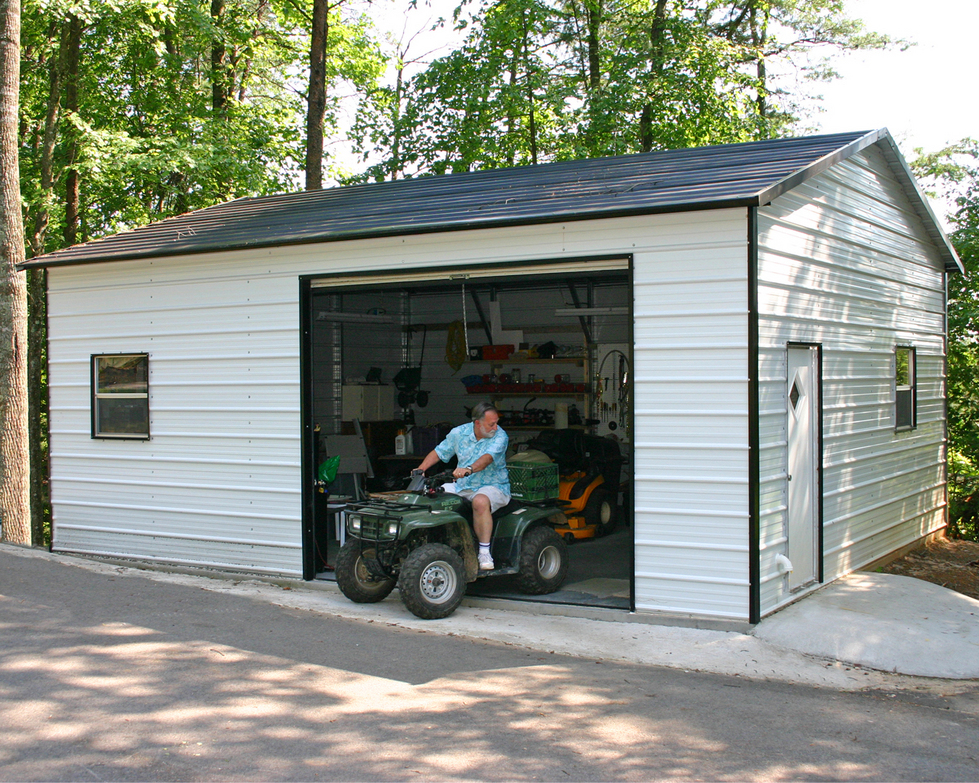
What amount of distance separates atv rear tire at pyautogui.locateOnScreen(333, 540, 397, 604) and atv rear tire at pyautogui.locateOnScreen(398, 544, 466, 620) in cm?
55

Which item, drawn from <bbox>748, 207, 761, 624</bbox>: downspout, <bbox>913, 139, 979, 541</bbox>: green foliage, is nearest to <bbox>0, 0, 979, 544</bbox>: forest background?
<bbox>913, 139, 979, 541</bbox>: green foliage

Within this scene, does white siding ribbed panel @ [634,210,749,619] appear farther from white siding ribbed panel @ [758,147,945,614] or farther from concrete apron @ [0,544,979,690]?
concrete apron @ [0,544,979,690]

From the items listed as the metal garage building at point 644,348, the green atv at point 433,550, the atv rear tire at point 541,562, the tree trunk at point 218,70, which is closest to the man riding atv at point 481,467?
the green atv at point 433,550

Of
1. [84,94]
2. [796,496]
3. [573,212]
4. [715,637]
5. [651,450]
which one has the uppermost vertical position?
[84,94]

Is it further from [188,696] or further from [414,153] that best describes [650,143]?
[188,696]

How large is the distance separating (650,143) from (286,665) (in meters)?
17.0

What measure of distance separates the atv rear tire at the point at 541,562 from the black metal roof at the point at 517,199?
266 cm

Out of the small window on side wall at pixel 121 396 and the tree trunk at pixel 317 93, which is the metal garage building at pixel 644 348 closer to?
the small window on side wall at pixel 121 396

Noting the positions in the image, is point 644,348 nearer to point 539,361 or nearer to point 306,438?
point 306,438

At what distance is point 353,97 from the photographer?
74.7ft

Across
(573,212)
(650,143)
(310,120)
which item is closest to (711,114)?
(650,143)

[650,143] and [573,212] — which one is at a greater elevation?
[650,143]

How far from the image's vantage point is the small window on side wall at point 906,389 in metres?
10.1

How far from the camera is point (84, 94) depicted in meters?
18.8
